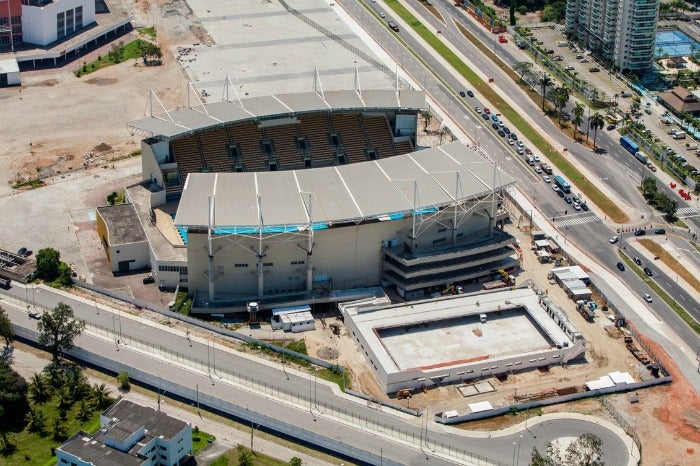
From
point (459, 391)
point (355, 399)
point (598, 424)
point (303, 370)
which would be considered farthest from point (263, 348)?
point (598, 424)

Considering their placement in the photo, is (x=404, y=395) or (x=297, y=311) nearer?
(x=404, y=395)

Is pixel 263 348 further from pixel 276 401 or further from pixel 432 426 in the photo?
pixel 432 426

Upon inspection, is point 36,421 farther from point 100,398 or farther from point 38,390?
point 100,398

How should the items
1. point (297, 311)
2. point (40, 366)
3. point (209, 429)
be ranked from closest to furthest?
point (209, 429) < point (40, 366) < point (297, 311)

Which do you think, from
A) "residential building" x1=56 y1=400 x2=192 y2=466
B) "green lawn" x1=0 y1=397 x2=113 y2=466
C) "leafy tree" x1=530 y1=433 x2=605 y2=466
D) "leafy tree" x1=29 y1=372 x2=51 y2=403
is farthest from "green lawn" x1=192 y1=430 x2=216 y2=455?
"leafy tree" x1=530 y1=433 x2=605 y2=466

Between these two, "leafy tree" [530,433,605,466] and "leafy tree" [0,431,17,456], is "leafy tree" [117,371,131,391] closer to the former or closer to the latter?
"leafy tree" [0,431,17,456]

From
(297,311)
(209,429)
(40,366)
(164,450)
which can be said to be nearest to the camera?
(164,450)
